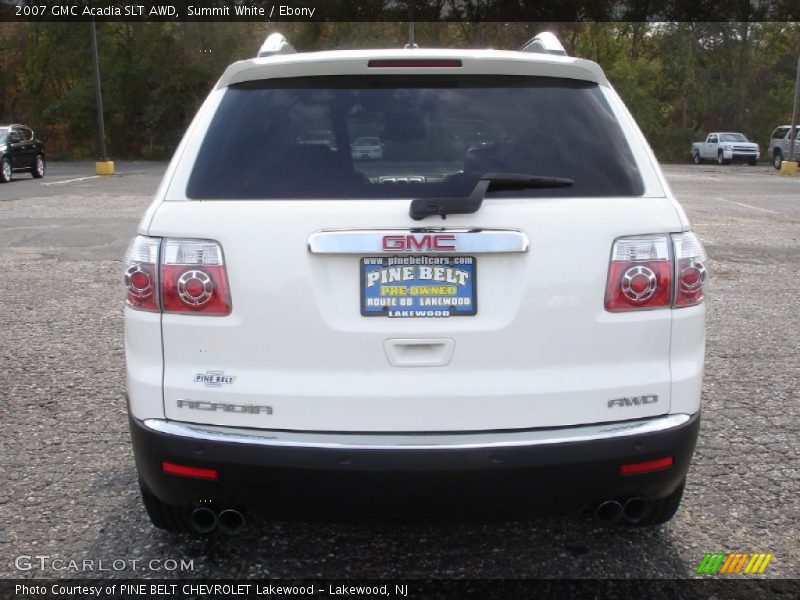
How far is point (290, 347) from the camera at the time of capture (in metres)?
2.48

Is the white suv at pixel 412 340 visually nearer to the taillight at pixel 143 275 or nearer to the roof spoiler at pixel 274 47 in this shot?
the taillight at pixel 143 275

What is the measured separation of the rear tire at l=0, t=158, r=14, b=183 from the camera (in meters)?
23.9

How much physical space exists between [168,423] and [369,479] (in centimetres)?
64

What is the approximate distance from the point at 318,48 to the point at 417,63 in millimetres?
48118

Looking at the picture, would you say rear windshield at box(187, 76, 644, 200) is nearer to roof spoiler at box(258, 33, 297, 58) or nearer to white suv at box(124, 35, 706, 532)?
white suv at box(124, 35, 706, 532)

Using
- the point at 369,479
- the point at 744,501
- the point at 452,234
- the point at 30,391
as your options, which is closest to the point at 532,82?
the point at 452,234

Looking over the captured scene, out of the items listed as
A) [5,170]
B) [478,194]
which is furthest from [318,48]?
[478,194]

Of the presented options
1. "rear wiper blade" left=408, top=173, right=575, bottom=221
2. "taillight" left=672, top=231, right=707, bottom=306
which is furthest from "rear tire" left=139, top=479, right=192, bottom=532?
"taillight" left=672, top=231, right=707, bottom=306

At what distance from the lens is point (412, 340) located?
2.46 meters

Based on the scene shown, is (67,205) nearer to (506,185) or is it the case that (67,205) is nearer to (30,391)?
(30,391)

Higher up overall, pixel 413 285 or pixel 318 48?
pixel 318 48

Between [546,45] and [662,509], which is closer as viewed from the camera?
[662,509]

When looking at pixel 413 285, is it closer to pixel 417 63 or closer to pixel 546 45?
pixel 417 63

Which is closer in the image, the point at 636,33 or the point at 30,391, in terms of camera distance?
the point at 30,391
